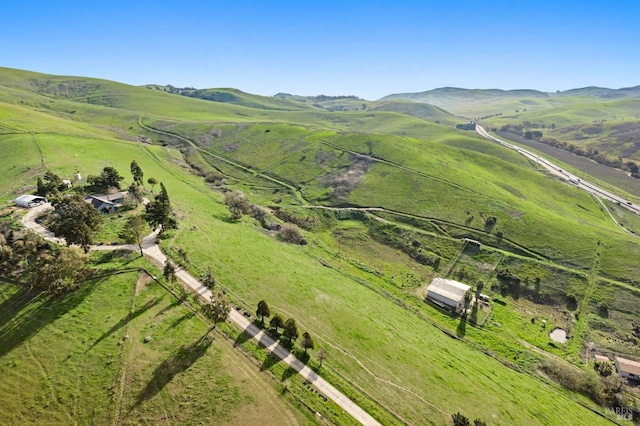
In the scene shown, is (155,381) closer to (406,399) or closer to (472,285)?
(406,399)

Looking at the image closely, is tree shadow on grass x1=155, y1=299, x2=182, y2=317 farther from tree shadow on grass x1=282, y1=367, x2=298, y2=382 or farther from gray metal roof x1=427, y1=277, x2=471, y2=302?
gray metal roof x1=427, y1=277, x2=471, y2=302

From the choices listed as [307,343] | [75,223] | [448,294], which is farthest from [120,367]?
[448,294]

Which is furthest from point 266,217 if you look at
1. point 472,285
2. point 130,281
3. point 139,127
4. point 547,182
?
point 139,127

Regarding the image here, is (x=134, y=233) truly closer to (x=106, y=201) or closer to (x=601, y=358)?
(x=106, y=201)

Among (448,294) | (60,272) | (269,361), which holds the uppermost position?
(60,272)

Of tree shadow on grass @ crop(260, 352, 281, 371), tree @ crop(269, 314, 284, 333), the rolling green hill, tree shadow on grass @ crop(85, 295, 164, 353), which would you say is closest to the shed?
the rolling green hill
